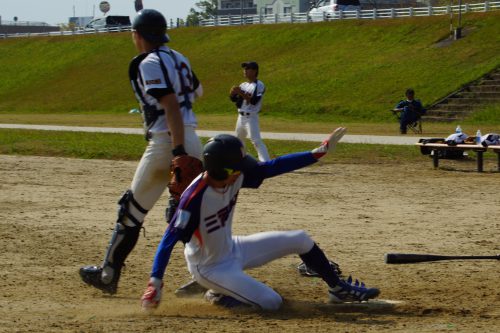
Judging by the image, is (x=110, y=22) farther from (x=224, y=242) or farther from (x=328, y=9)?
(x=224, y=242)

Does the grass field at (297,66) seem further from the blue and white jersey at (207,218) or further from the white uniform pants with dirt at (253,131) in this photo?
the blue and white jersey at (207,218)

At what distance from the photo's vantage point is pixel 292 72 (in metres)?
49.9

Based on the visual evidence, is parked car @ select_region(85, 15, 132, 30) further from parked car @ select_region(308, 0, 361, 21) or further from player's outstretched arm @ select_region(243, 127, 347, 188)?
player's outstretched arm @ select_region(243, 127, 347, 188)

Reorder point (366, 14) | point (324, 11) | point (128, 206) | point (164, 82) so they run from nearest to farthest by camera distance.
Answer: point (164, 82) → point (128, 206) → point (366, 14) → point (324, 11)

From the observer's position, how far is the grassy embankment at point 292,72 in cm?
3931

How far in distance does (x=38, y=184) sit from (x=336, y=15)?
147 feet

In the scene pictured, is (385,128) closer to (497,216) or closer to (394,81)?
(394,81)

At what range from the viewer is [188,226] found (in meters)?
6.86

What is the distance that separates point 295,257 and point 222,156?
267 cm

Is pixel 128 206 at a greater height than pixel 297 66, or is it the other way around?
pixel 128 206

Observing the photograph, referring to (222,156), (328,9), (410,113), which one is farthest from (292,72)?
(222,156)

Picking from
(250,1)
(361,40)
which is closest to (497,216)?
(361,40)

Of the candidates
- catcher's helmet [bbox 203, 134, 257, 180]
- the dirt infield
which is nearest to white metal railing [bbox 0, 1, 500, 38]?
the dirt infield

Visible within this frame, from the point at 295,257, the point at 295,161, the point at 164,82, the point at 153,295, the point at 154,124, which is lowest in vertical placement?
the point at 295,257
